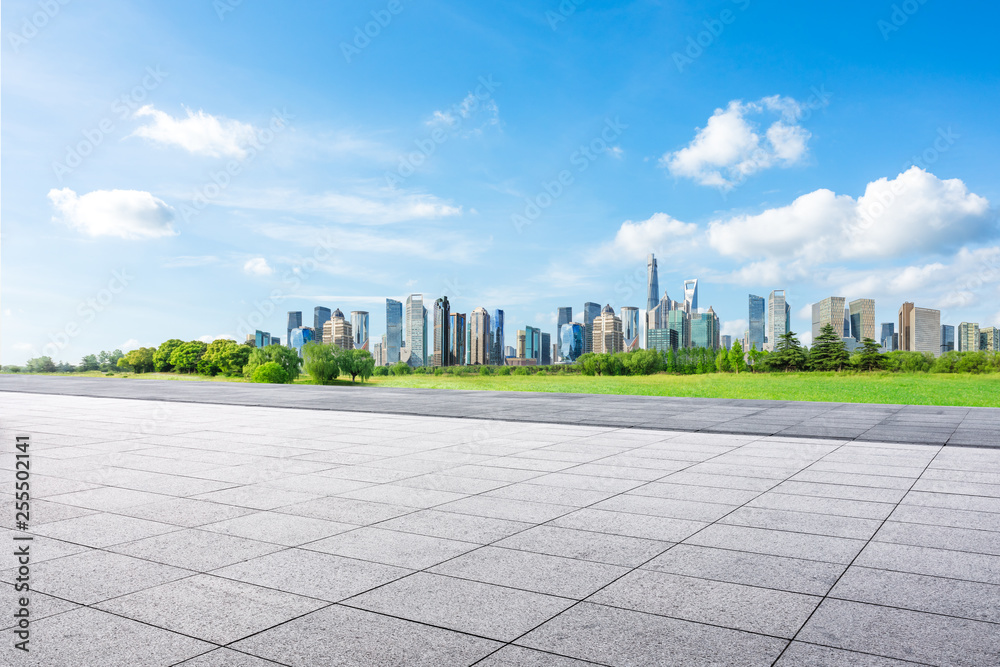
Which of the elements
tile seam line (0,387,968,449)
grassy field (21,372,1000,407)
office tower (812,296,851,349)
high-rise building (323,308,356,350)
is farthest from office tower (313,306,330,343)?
office tower (812,296,851,349)

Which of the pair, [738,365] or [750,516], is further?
[738,365]

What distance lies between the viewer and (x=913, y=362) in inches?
1962

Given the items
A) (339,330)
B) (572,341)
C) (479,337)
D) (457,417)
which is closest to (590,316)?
(572,341)

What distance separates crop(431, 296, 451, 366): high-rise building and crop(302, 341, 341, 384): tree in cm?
1723

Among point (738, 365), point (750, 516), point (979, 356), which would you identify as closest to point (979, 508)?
point (750, 516)

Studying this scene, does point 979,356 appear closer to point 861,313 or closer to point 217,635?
point 861,313

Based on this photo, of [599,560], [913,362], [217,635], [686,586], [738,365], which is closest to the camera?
[217,635]

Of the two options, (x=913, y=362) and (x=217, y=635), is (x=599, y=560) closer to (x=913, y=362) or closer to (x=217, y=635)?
(x=217, y=635)

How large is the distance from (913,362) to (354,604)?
56559 mm

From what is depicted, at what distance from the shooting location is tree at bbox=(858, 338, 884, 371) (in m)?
52.0

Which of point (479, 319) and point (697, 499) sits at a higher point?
point (479, 319)

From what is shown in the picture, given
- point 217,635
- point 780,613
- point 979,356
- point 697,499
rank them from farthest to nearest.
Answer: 1. point 979,356
2. point 697,499
3. point 780,613
4. point 217,635

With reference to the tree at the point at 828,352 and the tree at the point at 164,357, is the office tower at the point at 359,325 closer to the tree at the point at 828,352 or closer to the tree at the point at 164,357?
the tree at the point at 164,357

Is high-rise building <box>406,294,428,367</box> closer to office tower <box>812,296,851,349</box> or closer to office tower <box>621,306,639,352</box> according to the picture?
office tower <box>621,306,639,352</box>
